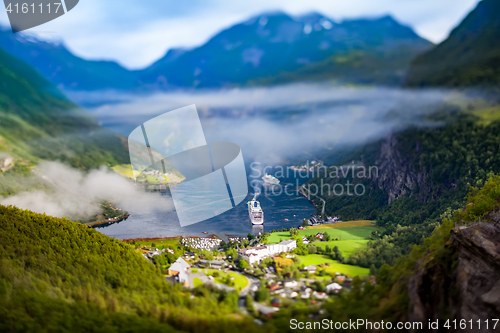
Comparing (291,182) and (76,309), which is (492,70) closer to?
(291,182)

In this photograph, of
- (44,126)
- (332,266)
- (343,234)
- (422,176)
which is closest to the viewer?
(332,266)

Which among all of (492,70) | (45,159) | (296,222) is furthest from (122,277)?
(45,159)

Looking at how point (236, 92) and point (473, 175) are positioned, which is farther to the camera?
point (236, 92)

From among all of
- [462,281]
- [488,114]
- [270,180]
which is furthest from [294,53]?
[462,281]

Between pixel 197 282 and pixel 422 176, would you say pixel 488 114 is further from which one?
pixel 197 282

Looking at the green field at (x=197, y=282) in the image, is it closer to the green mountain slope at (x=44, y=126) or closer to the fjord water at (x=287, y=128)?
the fjord water at (x=287, y=128)

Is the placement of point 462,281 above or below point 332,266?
above

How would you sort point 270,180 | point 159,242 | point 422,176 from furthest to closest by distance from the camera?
point 270,180, point 422,176, point 159,242
